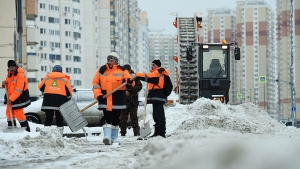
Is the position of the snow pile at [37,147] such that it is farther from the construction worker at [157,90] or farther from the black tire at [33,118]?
the black tire at [33,118]

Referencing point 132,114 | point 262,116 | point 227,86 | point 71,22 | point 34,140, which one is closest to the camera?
point 34,140

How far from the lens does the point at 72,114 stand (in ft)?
45.7

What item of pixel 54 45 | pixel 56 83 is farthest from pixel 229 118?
pixel 54 45

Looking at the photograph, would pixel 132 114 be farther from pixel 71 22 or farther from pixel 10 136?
pixel 71 22

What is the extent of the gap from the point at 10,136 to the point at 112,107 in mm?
2312

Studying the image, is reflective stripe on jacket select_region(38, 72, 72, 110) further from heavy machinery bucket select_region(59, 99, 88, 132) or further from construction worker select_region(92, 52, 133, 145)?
construction worker select_region(92, 52, 133, 145)

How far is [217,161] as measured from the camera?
570cm

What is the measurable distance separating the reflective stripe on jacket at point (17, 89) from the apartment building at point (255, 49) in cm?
15957

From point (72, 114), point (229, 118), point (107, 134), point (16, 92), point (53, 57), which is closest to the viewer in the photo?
point (107, 134)

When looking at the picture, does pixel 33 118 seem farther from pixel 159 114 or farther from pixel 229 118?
pixel 159 114

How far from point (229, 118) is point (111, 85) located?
782 centimetres

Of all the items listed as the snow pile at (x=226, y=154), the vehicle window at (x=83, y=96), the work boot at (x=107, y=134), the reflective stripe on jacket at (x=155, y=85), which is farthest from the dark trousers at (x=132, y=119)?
the snow pile at (x=226, y=154)

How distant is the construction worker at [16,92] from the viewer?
14.1m

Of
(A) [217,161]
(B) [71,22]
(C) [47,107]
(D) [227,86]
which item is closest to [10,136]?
(C) [47,107]
